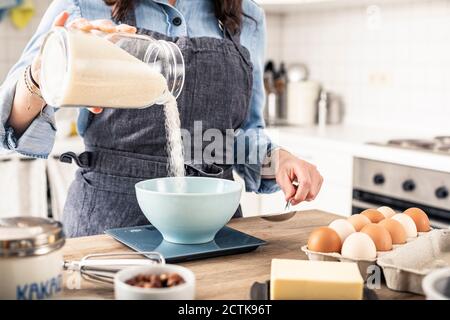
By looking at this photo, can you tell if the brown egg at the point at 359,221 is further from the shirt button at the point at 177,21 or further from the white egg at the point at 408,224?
the shirt button at the point at 177,21

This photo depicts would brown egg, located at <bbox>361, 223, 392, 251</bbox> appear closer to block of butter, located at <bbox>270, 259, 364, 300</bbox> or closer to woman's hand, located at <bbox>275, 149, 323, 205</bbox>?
block of butter, located at <bbox>270, 259, 364, 300</bbox>

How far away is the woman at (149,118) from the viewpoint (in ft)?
4.32

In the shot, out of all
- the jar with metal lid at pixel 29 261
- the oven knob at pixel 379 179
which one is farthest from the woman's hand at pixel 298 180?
the oven knob at pixel 379 179

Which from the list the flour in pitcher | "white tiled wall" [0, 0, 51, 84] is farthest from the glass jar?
"white tiled wall" [0, 0, 51, 84]

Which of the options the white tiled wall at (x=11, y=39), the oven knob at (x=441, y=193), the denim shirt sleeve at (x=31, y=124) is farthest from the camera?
the white tiled wall at (x=11, y=39)

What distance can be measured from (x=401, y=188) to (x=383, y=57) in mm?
901

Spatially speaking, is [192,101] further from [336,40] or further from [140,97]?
[336,40]

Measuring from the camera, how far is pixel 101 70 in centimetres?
94

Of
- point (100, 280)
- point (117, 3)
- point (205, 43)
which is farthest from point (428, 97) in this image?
point (100, 280)

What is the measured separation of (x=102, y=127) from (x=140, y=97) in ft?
1.43

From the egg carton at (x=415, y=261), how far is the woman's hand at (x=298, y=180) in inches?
11.1

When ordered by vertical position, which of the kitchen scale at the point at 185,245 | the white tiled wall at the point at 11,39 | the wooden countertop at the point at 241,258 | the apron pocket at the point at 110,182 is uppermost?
the white tiled wall at the point at 11,39

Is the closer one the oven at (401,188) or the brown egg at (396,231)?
the brown egg at (396,231)

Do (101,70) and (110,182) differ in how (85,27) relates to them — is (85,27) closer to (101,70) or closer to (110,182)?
(101,70)
